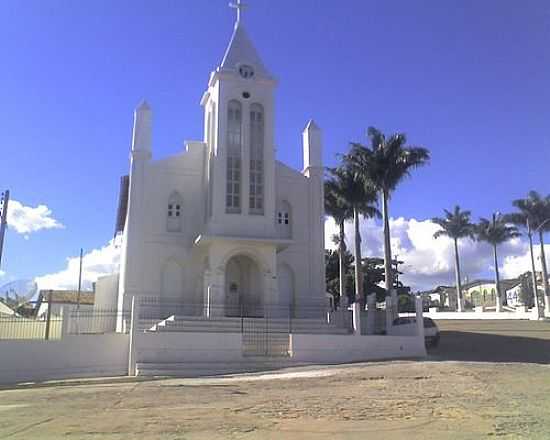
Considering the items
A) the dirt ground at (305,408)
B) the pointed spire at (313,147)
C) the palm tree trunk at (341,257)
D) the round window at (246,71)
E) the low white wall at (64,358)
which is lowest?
the dirt ground at (305,408)

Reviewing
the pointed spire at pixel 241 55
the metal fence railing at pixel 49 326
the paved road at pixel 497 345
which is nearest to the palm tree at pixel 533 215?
the paved road at pixel 497 345

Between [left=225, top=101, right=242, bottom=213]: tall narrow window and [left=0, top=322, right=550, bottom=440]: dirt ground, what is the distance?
12.7m

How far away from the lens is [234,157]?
98.3 ft

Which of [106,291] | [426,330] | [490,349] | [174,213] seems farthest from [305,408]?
[106,291]

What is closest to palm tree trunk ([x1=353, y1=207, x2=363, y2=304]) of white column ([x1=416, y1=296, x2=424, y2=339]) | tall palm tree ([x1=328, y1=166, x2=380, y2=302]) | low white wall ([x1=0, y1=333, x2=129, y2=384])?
tall palm tree ([x1=328, y1=166, x2=380, y2=302])

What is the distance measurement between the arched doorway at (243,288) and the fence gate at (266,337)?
260 centimetres

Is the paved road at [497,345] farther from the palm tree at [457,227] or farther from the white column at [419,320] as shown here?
the palm tree at [457,227]

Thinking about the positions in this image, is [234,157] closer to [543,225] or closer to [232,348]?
[232,348]

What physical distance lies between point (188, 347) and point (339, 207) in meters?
17.5

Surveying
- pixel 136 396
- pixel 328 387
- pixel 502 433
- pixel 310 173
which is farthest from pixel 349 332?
pixel 502 433

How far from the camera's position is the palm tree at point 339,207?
3553cm

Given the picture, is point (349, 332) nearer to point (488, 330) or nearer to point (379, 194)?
point (379, 194)

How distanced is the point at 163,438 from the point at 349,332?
18516 mm

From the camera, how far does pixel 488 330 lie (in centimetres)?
3784
